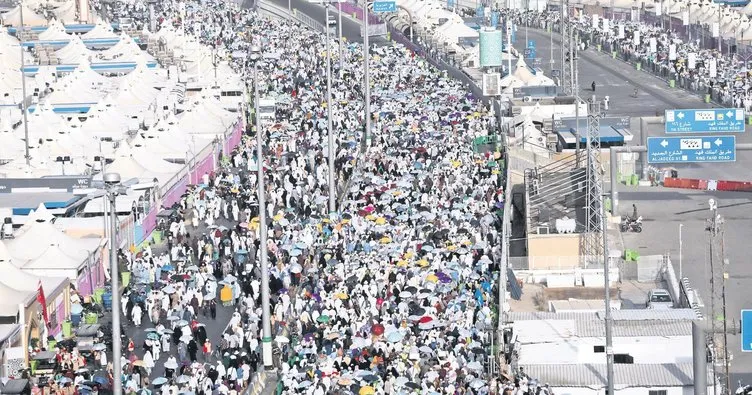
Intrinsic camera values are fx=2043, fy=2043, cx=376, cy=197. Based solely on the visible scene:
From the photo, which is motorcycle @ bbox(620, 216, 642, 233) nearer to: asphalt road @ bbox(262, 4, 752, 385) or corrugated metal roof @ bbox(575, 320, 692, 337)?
asphalt road @ bbox(262, 4, 752, 385)

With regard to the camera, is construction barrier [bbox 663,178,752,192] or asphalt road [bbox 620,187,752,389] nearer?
asphalt road [bbox 620,187,752,389]

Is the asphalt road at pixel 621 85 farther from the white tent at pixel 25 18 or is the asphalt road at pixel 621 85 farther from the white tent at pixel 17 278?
the white tent at pixel 17 278

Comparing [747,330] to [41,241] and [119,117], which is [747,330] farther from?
[119,117]

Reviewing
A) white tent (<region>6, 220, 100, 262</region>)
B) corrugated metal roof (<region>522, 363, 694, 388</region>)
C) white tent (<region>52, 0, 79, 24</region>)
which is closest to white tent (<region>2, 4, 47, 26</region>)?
white tent (<region>52, 0, 79, 24</region>)

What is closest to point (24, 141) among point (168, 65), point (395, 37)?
point (168, 65)

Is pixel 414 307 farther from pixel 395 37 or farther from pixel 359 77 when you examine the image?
pixel 395 37
